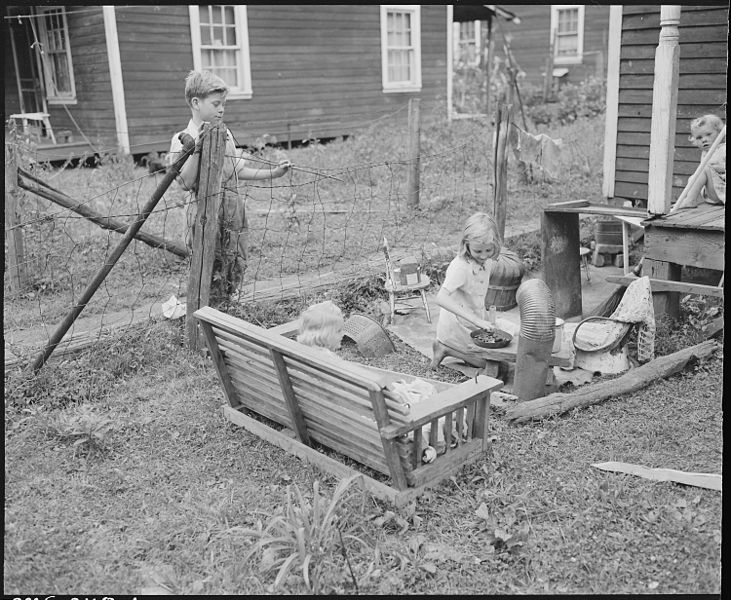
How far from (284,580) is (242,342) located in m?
1.37

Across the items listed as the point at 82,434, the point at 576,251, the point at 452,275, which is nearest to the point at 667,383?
the point at 452,275

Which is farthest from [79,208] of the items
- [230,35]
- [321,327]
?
[230,35]

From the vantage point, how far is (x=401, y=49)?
17.5 metres

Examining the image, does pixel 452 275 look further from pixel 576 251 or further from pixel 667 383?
pixel 576 251

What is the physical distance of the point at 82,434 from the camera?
414cm

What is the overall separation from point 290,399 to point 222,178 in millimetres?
2070

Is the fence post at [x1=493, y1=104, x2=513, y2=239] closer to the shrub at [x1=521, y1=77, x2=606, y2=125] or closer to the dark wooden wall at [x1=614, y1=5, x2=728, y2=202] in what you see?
the dark wooden wall at [x1=614, y1=5, x2=728, y2=202]

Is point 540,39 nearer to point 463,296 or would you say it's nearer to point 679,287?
point 679,287

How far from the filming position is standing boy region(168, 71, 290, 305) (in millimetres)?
5129

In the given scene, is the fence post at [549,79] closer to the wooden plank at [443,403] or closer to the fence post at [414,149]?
the fence post at [414,149]

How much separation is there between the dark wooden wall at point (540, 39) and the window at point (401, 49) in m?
4.79

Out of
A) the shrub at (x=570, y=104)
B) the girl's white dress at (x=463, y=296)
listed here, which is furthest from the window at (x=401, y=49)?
the girl's white dress at (x=463, y=296)

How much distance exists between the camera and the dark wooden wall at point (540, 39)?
2150 cm

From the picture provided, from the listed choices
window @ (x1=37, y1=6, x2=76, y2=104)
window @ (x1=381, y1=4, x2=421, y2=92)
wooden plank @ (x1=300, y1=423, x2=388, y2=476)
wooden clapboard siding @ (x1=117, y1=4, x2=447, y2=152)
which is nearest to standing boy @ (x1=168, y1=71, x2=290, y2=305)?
wooden plank @ (x1=300, y1=423, x2=388, y2=476)
